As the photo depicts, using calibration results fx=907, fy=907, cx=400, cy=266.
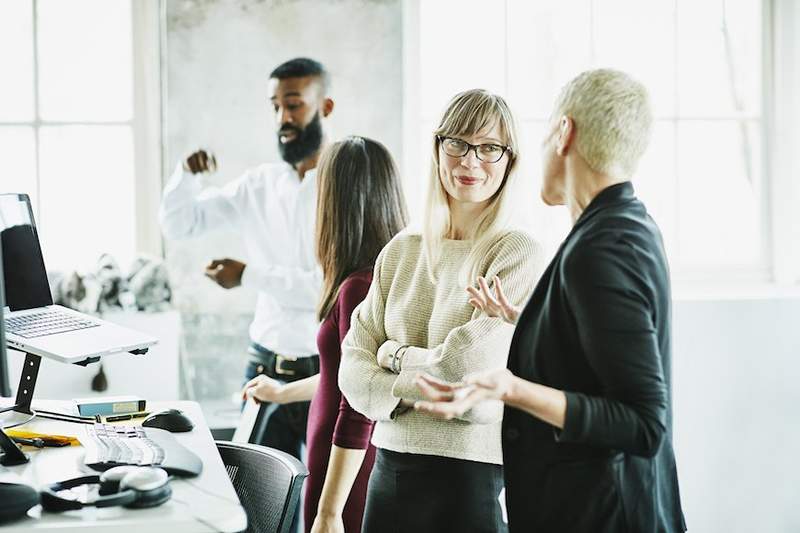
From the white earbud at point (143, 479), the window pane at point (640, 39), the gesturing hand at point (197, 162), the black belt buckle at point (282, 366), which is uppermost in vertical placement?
the window pane at point (640, 39)

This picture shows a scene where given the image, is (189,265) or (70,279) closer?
(70,279)

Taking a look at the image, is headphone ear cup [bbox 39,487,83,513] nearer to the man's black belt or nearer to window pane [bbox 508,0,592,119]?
the man's black belt

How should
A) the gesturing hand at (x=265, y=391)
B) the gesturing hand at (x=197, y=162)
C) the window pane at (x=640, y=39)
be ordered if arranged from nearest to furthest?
the gesturing hand at (x=265, y=391) → the gesturing hand at (x=197, y=162) → the window pane at (x=640, y=39)

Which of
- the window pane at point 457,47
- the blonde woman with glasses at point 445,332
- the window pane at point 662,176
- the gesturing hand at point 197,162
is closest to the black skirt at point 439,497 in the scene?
the blonde woman with glasses at point 445,332

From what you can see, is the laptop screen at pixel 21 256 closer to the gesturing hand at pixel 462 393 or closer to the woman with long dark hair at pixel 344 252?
the woman with long dark hair at pixel 344 252

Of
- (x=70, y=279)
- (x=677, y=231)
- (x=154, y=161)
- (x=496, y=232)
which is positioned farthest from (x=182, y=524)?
(x=677, y=231)

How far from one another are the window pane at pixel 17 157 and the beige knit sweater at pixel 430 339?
234 centimetres

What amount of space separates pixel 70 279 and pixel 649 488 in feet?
8.64

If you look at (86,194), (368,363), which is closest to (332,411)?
(368,363)

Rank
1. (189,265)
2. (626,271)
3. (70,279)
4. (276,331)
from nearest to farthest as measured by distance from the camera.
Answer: (626,271)
(276,331)
(70,279)
(189,265)

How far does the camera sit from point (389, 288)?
77.5 inches

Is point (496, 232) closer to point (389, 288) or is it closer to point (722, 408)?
point (389, 288)

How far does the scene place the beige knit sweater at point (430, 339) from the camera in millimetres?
1759

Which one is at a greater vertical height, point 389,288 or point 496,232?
point 496,232
